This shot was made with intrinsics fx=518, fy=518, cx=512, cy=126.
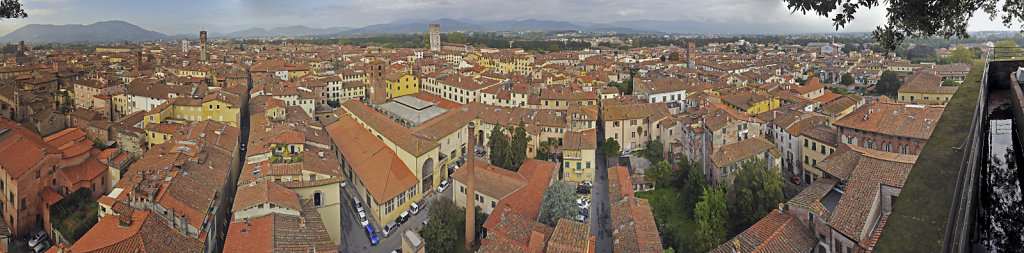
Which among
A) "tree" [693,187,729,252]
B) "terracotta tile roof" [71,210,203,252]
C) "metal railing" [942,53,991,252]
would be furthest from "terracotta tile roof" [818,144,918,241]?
"terracotta tile roof" [71,210,203,252]

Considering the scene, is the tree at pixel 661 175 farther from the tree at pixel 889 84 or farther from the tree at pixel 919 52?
the tree at pixel 919 52

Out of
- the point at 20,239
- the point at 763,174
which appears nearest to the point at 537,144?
the point at 763,174

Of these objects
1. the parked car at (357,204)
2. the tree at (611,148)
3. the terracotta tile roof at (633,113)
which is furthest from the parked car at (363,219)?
the terracotta tile roof at (633,113)

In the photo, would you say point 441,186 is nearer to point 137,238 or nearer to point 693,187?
point 693,187

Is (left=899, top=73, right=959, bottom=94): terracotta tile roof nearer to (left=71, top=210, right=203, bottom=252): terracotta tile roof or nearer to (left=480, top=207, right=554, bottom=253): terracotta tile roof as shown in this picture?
(left=480, top=207, right=554, bottom=253): terracotta tile roof

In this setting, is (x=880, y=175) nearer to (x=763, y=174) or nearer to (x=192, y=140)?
(x=763, y=174)

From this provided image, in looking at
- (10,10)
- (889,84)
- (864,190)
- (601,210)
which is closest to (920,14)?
(864,190)
